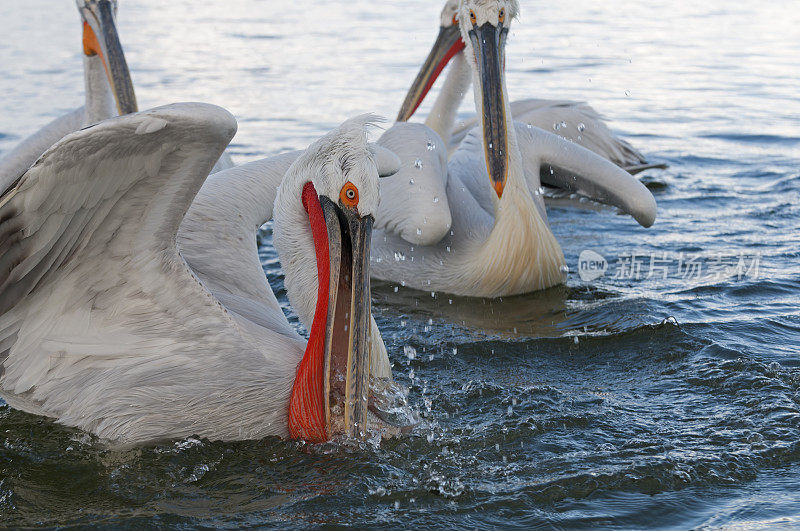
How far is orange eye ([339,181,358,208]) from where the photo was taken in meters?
3.06

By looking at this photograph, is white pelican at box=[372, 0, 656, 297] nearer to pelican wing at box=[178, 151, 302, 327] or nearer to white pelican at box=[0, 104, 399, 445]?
pelican wing at box=[178, 151, 302, 327]

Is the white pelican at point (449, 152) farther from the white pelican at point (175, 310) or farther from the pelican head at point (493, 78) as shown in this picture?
the white pelican at point (175, 310)

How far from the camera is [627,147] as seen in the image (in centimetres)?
685

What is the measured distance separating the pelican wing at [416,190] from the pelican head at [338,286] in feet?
4.65

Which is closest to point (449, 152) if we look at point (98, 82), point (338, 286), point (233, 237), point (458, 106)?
point (458, 106)

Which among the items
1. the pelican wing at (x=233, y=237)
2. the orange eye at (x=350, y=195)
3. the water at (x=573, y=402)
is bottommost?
the water at (x=573, y=402)

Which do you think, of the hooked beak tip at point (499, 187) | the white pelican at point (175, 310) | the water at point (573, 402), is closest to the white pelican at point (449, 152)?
the hooked beak tip at point (499, 187)

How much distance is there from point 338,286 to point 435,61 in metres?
3.56

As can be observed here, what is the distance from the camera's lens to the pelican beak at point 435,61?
250 inches

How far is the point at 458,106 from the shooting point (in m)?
6.37

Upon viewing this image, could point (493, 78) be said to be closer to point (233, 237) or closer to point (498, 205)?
point (498, 205)

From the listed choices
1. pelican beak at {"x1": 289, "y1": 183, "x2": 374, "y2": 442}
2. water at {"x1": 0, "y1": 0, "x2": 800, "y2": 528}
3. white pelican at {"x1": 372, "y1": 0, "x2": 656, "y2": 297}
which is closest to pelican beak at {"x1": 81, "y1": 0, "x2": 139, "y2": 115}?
water at {"x1": 0, "y1": 0, "x2": 800, "y2": 528}

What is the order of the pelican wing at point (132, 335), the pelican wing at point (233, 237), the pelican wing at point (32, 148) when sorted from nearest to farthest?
the pelican wing at point (132, 335) < the pelican wing at point (233, 237) < the pelican wing at point (32, 148)

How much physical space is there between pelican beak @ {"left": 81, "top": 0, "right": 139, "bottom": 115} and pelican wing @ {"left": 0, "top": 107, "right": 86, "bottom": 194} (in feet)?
1.24
